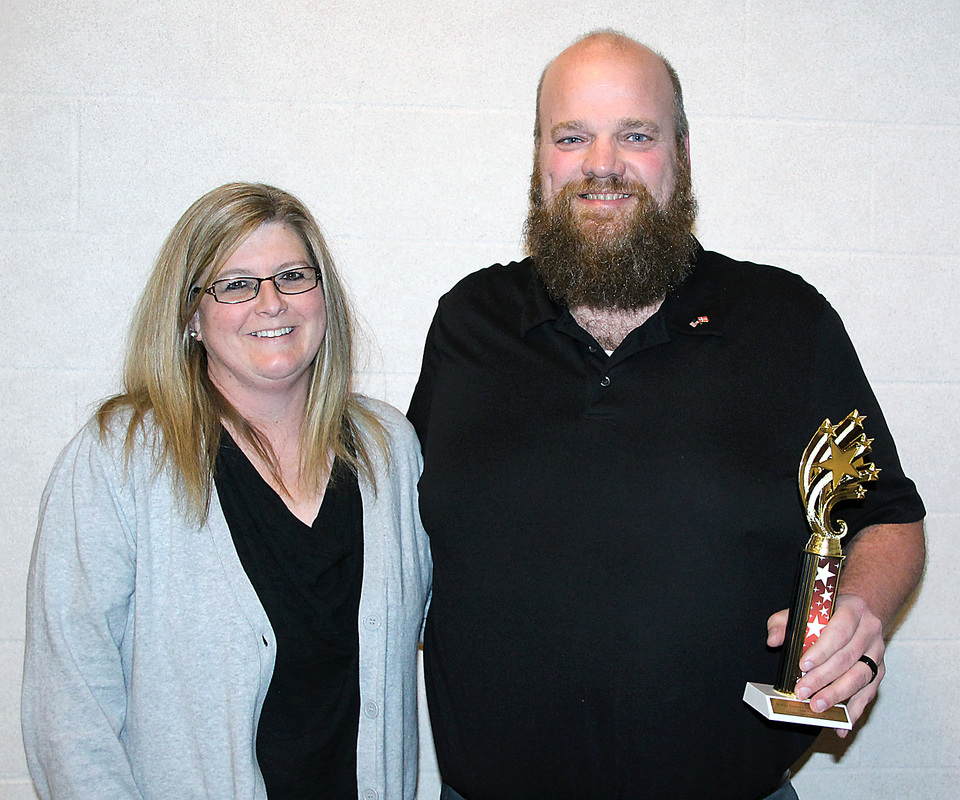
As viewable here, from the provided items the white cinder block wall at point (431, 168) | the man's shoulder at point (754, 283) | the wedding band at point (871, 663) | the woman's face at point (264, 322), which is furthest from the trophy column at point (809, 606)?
the white cinder block wall at point (431, 168)

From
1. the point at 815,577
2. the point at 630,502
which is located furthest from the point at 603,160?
the point at 815,577

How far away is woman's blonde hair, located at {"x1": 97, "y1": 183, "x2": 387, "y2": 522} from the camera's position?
161 centimetres

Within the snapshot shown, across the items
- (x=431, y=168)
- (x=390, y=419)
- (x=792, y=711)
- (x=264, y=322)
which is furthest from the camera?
(x=431, y=168)

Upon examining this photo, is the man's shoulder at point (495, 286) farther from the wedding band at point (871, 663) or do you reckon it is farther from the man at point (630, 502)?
the wedding band at point (871, 663)

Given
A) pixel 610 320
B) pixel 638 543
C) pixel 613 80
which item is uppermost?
pixel 613 80

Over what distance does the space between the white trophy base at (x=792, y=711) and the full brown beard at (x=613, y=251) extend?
0.75 meters

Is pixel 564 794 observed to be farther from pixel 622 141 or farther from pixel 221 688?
pixel 622 141

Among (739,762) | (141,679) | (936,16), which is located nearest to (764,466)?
(739,762)

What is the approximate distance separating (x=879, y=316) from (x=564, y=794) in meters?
1.50

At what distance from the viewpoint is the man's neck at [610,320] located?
1744 millimetres

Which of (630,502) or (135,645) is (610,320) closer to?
(630,502)

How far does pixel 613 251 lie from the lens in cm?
168

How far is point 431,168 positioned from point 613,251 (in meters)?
0.74

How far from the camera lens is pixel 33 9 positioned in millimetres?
2135
